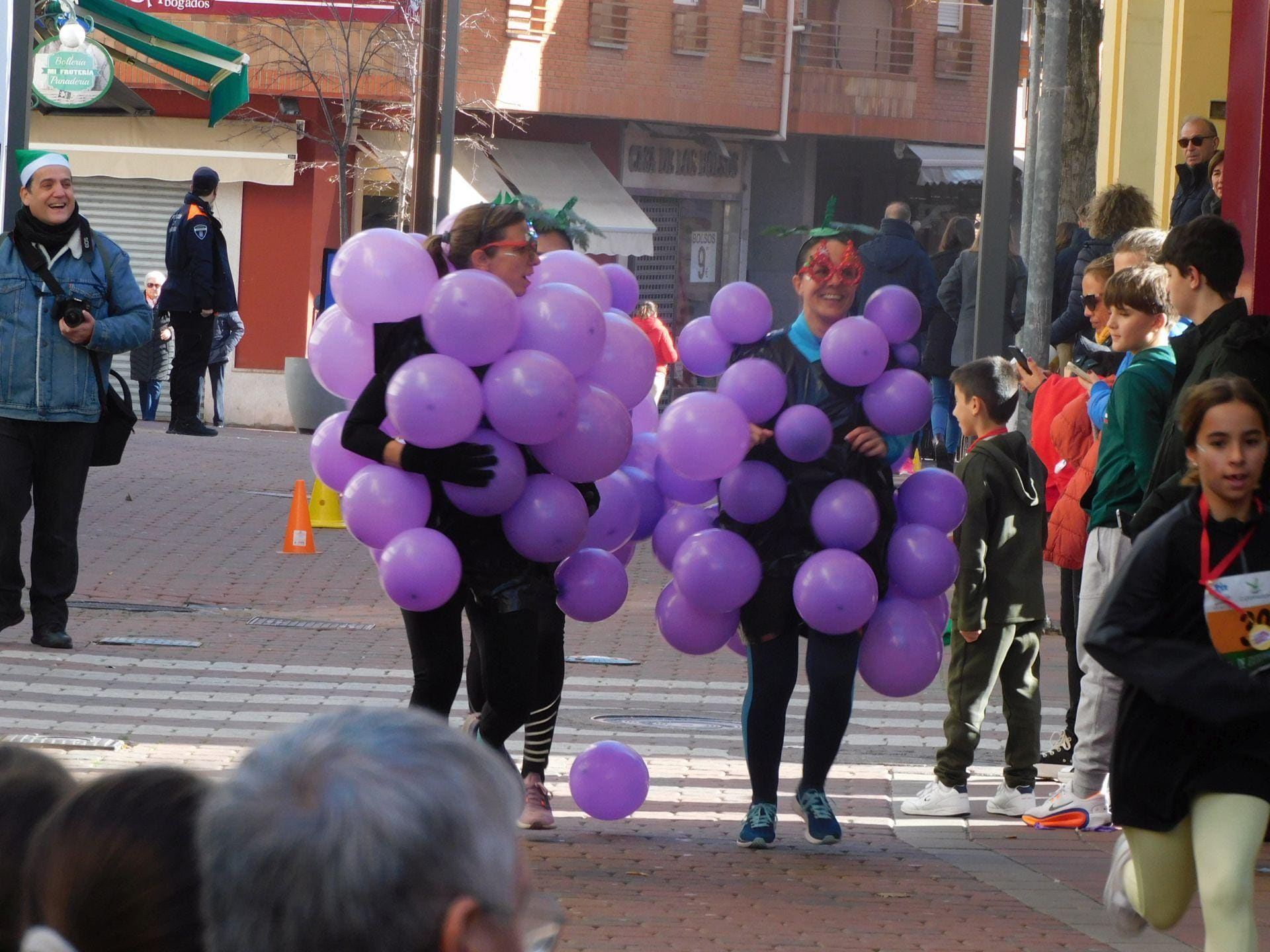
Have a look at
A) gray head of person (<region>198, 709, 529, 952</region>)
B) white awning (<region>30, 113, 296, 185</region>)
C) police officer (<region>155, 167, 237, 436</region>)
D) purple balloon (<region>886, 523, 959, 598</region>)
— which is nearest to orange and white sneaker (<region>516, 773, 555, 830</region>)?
purple balloon (<region>886, 523, 959, 598</region>)

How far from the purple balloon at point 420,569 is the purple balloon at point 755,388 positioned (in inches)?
42.4

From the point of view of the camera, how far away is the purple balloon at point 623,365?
611 centimetres

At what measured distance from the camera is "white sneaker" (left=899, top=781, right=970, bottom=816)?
725 cm

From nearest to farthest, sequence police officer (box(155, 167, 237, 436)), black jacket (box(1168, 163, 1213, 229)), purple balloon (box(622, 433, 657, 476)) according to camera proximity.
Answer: purple balloon (box(622, 433, 657, 476)) < black jacket (box(1168, 163, 1213, 229)) < police officer (box(155, 167, 237, 436))

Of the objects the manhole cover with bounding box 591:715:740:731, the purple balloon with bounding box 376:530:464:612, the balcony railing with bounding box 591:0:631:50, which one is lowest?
the manhole cover with bounding box 591:715:740:731

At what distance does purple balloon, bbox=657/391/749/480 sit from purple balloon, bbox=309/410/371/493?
3.06 feet

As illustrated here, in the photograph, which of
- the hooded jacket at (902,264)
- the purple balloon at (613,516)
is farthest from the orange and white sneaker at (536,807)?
the hooded jacket at (902,264)

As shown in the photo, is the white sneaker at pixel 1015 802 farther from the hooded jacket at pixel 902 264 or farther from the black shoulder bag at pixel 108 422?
the hooded jacket at pixel 902 264

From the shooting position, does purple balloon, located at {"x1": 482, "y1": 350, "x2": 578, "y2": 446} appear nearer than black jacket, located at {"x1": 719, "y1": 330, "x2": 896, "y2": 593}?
Yes

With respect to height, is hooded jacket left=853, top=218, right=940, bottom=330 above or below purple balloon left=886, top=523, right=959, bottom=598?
above

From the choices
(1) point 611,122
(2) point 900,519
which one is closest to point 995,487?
(2) point 900,519

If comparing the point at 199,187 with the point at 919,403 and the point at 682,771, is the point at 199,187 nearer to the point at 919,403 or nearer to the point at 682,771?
the point at 682,771

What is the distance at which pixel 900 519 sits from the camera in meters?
6.52

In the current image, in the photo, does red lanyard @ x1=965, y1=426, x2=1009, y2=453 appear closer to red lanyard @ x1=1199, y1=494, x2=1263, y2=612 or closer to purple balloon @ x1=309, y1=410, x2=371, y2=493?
purple balloon @ x1=309, y1=410, x2=371, y2=493
